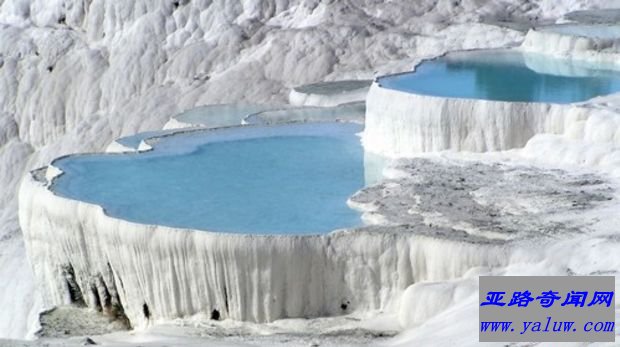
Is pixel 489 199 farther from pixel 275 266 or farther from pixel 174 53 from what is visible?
pixel 174 53

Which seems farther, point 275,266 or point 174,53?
point 174,53

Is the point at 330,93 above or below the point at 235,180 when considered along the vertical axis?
below

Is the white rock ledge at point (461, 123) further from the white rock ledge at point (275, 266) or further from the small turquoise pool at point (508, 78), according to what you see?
the white rock ledge at point (275, 266)

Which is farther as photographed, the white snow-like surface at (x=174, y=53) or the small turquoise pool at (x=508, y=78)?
the white snow-like surface at (x=174, y=53)

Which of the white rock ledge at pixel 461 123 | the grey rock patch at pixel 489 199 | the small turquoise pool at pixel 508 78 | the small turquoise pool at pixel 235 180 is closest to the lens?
the grey rock patch at pixel 489 199

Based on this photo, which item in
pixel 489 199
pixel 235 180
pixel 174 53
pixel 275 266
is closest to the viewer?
pixel 275 266

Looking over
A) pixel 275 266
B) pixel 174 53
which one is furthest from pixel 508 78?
pixel 174 53

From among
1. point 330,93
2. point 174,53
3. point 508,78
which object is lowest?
point 174,53

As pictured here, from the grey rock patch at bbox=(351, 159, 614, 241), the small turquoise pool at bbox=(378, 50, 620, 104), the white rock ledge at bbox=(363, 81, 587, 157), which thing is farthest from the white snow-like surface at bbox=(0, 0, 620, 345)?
the grey rock patch at bbox=(351, 159, 614, 241)

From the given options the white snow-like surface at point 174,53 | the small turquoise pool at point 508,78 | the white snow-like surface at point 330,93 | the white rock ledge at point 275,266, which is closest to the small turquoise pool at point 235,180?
the white rock ledge at point 275,266
